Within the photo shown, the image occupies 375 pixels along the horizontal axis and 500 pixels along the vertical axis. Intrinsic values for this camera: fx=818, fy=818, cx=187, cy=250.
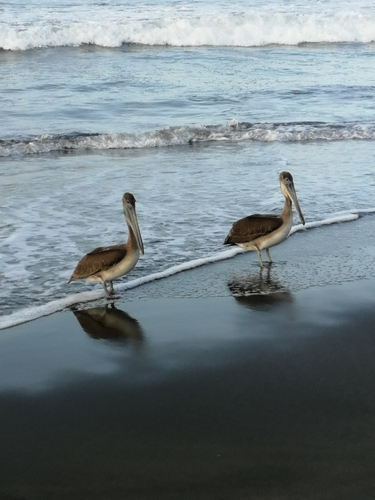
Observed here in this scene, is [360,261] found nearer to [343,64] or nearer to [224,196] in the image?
[224,196]

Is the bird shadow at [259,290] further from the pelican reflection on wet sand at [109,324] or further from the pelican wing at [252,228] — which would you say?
the pelican reflection on wet sand at [109,324]

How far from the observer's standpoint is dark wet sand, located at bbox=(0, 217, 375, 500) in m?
3.61

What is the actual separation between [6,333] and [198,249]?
2.40 m

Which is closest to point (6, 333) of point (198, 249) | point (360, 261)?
point (198, 249)

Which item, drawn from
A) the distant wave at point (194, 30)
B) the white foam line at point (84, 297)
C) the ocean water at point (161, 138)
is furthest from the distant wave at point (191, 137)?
the distant wave at point (194, 30)

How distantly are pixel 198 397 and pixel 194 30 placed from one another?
81.9 ft

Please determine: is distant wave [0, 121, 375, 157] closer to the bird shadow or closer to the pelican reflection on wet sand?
the bird shadow

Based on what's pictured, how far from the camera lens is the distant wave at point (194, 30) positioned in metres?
26.2

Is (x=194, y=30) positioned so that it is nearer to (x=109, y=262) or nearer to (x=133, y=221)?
(x=133, y=221)

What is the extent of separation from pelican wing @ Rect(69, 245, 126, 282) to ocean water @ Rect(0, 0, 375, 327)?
253 mm

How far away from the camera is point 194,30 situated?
91.6ft

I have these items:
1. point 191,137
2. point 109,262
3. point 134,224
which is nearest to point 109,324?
point 109,262

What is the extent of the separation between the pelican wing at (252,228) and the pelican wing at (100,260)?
3.66 ft

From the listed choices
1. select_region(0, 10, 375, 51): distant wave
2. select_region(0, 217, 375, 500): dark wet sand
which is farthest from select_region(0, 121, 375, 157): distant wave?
select_region(0, 10, 375, 51): distant wave
